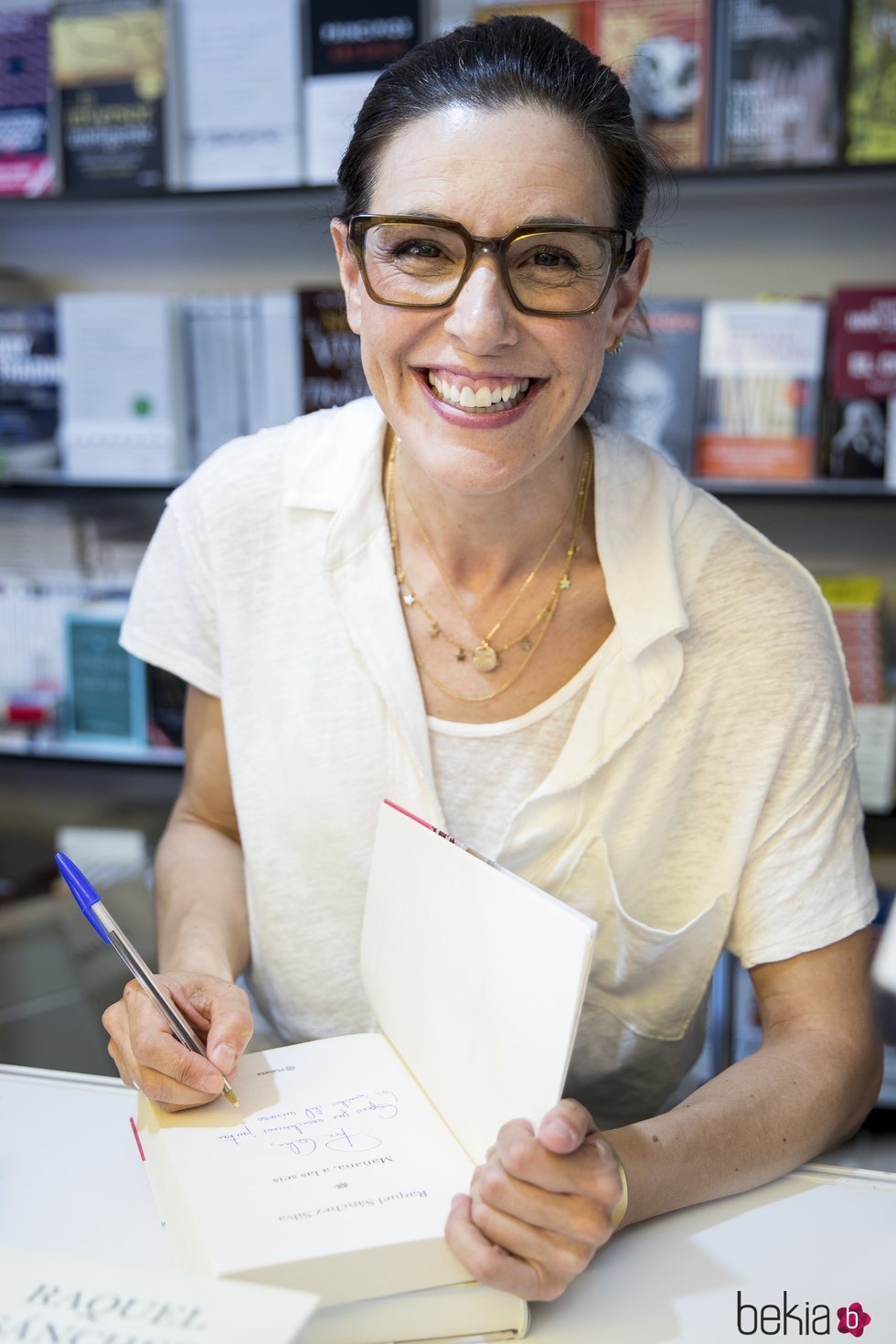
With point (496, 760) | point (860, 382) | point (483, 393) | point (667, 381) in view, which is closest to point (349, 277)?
point (483, 393)

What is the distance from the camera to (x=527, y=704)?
118 cm

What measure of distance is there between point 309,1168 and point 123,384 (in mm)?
1805

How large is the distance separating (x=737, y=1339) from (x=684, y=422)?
160 cm

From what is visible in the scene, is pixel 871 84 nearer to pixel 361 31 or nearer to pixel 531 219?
pixel 361 31

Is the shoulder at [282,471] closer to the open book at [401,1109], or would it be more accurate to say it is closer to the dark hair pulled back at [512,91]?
the dark hair pulled back at [512,91]

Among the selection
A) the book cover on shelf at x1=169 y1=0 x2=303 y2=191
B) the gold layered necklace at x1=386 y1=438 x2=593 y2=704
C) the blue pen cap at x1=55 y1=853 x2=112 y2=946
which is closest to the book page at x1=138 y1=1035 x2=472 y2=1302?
the blue pen cap at x1=55 y1=853 x2=112 y2=946

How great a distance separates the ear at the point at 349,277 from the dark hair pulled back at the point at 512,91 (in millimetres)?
48

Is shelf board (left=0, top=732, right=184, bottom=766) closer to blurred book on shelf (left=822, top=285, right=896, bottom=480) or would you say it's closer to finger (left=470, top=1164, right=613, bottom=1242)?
blurred book on shelf (left=822, top=285, right=896, bottom=480)

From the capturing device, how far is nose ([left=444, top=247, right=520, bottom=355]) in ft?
3.19

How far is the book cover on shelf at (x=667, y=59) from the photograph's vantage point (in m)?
1.97

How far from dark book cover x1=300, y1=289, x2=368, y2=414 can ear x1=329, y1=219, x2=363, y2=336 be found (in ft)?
3.34

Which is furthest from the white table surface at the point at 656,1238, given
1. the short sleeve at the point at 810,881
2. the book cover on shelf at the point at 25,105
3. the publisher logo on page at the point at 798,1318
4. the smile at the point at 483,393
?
the book cover on shelf at the point at 25,105

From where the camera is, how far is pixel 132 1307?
64cm

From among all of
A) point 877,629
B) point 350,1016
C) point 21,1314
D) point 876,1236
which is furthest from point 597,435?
point 877,629
